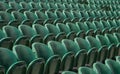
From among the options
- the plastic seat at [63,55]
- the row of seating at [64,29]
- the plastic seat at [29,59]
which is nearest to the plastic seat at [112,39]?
the row of seating at [64,29]

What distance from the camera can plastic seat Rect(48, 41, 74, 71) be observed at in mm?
2312

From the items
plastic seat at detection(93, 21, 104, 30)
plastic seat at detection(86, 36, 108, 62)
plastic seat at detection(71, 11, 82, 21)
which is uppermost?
plastic seat at detection(71, 11, 82, 21)

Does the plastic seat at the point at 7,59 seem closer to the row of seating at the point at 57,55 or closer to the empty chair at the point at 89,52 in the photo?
the row of seating at the point at 57,55

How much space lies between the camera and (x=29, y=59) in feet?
7.00

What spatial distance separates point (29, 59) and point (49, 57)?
0.21m

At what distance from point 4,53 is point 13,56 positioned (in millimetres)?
75

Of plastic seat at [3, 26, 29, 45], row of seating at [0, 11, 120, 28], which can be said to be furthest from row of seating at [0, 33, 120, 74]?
row of seating at [0, 11, 120, 28]

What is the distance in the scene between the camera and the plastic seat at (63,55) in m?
2.31

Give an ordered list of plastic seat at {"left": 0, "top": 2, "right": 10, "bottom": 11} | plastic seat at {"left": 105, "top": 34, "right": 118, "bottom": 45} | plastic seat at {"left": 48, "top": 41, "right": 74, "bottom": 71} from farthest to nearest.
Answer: plastic seat at {"left": 0, "top": 2, "right": 10, "bottom": 11} → plastic seat at {"left": 105, "top": 34, "right": 118, "bottom": 45} → plastic seat at {"left": 48, "top": 41, "right": 74, "bottom": 71}

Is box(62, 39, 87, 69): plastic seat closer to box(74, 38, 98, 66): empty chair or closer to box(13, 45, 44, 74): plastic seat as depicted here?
box(74, 38, 98, 66): empty chair

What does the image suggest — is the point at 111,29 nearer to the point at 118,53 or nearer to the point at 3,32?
the point at 118,53

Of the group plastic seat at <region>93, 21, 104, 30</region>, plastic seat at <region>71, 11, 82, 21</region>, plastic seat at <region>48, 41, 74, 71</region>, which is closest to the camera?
plastic seat at <region>48, 41, 74, 71</region>

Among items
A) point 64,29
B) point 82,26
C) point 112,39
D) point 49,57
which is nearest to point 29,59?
point 49,57

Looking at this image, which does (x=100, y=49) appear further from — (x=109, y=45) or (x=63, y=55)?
(x=63, y=55)
